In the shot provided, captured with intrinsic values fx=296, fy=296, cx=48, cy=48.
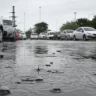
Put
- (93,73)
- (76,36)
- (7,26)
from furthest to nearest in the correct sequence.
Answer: (76,36)
(7,26)
(93,73)

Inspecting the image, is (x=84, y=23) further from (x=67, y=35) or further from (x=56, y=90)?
(x=56, y=90)

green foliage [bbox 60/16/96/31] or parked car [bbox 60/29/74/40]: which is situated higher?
green foliage [bbox 60/16/96/31]

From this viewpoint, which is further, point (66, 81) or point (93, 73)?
point (93, 73)

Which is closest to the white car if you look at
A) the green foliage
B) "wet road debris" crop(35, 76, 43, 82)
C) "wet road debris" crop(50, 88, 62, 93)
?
"wet road debris" crop(35, 76, 43, 82)

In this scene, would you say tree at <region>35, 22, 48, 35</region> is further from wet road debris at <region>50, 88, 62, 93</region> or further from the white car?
wet road debris at <region>50, 88, 62, 93</region>

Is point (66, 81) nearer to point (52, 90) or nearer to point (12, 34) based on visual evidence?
point (52, 90)

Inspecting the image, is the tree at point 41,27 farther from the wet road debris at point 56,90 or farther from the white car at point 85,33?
the wet road debris at point 56,90

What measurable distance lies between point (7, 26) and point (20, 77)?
1739 centimetres

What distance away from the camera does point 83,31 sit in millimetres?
30078

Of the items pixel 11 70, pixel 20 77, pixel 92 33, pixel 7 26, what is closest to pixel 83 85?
pixel 20 77

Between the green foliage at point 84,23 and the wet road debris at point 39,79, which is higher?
the green foliage at point 84,23

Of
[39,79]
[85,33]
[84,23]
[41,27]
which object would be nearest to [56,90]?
[39,79]

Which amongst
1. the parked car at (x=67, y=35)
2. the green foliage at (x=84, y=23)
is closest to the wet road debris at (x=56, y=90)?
the parked car at (x=67, y=35)

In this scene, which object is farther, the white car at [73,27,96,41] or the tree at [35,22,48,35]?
the tree at [35,22,48,35]
